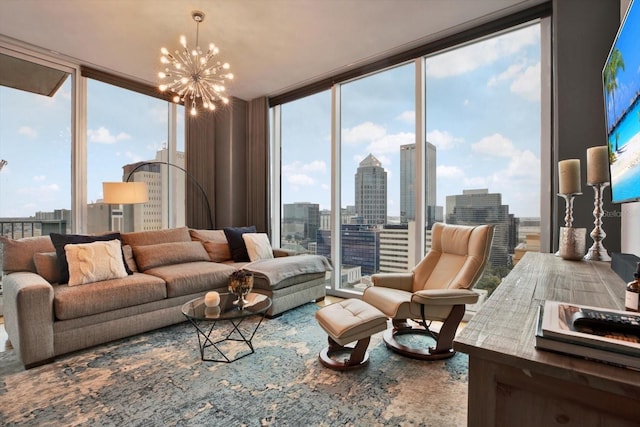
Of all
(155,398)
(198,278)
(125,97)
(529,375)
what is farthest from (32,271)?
(529,375)

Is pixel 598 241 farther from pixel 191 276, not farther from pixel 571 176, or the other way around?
pixel 191 276

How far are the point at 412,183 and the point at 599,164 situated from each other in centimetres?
186

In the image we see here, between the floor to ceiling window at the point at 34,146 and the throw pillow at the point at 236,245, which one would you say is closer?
the floor to ceiling window at the point at 34,146

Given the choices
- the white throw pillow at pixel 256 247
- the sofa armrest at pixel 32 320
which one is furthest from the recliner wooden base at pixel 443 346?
the sofa armrest at pixel 32 320

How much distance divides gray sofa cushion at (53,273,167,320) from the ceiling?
2.33 m

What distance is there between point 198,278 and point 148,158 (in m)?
2.34

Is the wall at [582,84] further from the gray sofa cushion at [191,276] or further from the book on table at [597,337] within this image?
the gray sofa cushion at [191,276]

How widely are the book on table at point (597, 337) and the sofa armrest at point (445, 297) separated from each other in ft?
4.87

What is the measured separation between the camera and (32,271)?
273 centimetres

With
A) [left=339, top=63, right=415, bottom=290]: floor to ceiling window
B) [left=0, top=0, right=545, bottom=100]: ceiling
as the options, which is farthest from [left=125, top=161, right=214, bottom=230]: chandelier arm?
[left=339, top=63, right=415, bottom=290]: floor to ceiling window

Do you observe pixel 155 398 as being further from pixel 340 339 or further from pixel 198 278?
pixel 198 278

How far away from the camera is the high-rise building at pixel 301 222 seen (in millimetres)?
4590

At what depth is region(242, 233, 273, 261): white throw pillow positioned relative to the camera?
3.90 metres

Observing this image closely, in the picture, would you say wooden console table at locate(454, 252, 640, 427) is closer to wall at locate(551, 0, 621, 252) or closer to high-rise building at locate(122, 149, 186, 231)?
wall at locate(551, 0, 621, 252)
